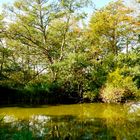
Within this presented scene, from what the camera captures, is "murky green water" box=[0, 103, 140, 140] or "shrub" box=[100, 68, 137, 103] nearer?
"murky green water" box=[0, 103, 140, 140]

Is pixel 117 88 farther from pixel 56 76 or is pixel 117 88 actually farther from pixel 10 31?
pixel 10 31

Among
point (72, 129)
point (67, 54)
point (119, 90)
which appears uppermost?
point (67, 54)

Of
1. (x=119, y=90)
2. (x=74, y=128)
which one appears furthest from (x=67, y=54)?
(x=74, y=128)

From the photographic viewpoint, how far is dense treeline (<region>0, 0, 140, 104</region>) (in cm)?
2250

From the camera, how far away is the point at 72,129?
1101 cm

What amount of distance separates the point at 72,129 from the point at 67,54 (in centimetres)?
1764

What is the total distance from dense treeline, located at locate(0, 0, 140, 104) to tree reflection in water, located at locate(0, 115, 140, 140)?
321 inches

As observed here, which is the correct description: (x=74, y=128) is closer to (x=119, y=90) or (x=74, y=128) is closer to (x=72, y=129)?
(x=72, y=129)

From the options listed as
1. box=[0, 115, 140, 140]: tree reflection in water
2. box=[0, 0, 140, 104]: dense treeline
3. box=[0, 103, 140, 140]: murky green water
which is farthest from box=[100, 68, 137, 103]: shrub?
box=[0, 115, 140, 140]: tree reflection in water

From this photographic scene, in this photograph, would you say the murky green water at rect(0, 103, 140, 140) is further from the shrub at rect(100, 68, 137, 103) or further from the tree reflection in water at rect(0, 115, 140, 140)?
the shrub at rect(100, 68, 137, 103)

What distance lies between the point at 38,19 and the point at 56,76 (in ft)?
16.3

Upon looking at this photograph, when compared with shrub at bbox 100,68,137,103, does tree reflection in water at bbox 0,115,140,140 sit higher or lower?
lower

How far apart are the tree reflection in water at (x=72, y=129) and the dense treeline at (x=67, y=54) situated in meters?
8.15

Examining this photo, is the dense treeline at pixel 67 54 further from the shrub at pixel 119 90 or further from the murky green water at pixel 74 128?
the murky green water at pixel 74 128
